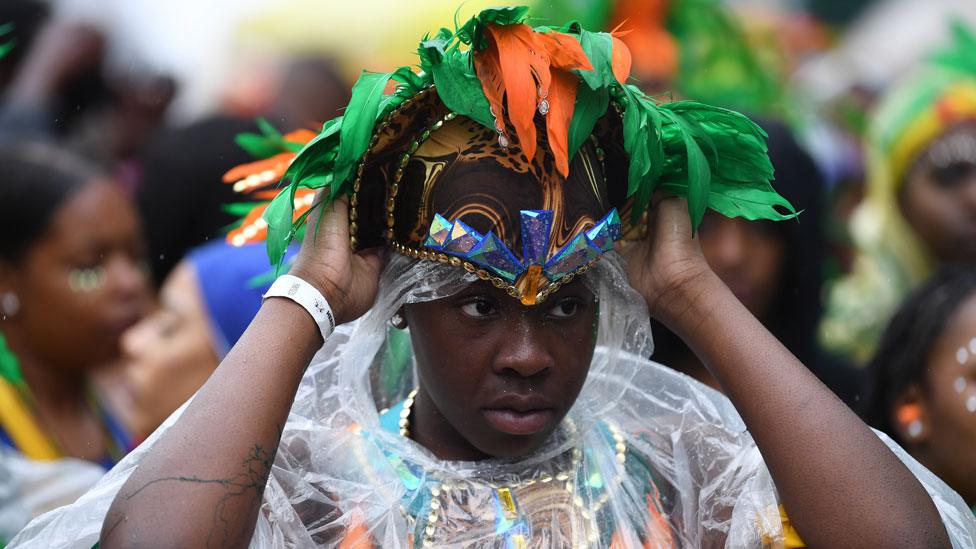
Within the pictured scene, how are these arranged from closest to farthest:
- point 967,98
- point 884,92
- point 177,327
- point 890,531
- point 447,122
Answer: point 890,531 → point 447,122 → point 177,327 → point 967,98 → point 884,92

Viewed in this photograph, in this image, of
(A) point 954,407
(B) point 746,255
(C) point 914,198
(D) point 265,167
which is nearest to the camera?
(D) point 265,167

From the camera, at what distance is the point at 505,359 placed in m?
2.97

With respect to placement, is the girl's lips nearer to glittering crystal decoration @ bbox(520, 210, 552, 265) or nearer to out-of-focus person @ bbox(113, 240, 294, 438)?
glittering crystal decoration @ bbox(520, 210, 552, 265)

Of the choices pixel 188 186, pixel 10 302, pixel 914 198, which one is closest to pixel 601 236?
pixel 10 302

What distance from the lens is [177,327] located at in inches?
192

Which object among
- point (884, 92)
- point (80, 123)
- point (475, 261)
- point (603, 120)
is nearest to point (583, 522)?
point (475, 261)

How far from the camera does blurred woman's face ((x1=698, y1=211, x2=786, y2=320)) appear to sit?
485cm

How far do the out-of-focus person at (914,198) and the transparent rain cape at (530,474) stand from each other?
2957 millimetres

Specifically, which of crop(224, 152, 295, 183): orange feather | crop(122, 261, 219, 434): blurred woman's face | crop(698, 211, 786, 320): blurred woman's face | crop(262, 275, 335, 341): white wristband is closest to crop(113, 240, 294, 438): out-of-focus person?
crop(122, 261, 219, 434): blurred woman's face

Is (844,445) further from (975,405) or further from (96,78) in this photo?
(96,78)

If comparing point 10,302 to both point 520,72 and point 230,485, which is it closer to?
point 230,485

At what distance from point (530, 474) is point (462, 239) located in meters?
0.62

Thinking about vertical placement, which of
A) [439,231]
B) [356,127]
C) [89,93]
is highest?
[356,127]

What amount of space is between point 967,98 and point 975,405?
306 cm
